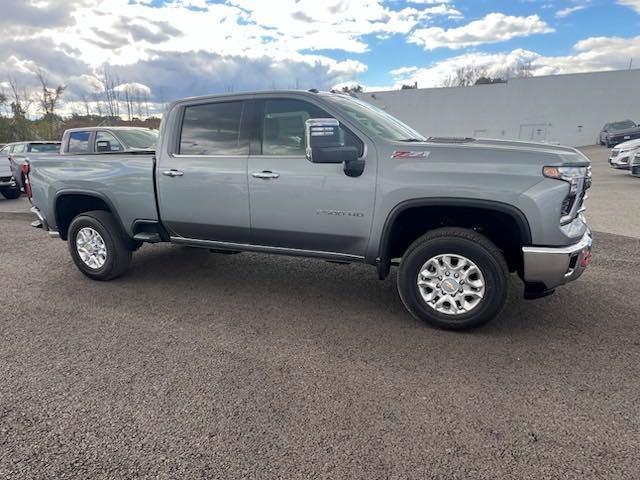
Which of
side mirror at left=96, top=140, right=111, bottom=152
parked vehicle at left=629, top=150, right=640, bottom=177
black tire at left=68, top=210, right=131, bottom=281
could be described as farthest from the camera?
parked vehicle at left=629, top=150, right=640, bottom=177

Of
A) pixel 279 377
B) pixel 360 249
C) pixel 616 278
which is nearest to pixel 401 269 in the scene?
pixel 360 249

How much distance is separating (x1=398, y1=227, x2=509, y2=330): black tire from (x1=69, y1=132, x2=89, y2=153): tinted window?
8.67 metres

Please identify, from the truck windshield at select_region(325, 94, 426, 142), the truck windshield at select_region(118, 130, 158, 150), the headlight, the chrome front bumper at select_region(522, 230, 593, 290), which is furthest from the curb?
the headlight

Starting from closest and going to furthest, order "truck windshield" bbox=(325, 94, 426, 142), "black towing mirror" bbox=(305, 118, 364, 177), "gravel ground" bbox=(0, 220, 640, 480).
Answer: "gravel ground" bbox=(0, 220, 640, 480) → "black towing mirror" bbox=(305, 118, 364, 177) → "truck windshield" bbox=(325, 94, 426, 142)

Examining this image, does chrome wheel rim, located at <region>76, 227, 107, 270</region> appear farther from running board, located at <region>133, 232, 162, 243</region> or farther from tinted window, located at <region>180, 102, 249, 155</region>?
tinted window, located at <region>180, 102, 249, 155</region>

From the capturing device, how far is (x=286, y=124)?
4078 mm

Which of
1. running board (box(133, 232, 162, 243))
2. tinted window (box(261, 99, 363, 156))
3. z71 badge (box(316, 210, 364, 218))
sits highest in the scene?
tinted window (box(261, 99, 363, 156))

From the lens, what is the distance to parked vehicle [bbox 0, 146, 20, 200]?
1282 centimetres

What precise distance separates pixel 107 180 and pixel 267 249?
202 cm

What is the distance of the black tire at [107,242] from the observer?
492 cm

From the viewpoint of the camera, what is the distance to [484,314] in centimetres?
350

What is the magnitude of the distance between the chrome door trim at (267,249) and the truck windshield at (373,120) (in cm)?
111

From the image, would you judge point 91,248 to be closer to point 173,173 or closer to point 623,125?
point 173,173

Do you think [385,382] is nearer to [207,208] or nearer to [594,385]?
[594,385]
